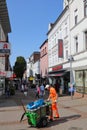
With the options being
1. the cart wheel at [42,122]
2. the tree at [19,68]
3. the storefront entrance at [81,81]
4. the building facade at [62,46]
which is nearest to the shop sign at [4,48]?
the cart wheel at [42,122]

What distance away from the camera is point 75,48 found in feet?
127

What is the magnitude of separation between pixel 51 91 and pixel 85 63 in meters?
17.2

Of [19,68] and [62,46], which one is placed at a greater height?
[19,68]

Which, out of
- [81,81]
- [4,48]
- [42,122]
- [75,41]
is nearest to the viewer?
[42,122]

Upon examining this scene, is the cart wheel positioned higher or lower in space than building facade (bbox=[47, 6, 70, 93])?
lower

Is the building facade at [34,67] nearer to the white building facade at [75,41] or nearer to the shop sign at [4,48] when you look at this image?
the white building facade at [75,41]

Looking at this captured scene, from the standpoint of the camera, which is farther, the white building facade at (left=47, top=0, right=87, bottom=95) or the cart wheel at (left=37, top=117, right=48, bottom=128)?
the white building facade at (left=47, top=0, right=87, bottom=95)

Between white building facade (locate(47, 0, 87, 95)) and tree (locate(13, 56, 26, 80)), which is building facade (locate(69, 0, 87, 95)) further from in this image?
tree (locate(13, 56, 26, 80))

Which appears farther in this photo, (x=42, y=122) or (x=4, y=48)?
(x=4, y=48)

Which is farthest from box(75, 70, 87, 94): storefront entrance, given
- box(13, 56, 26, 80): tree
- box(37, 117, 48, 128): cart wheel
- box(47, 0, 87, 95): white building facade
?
box(13, 56, 26, 80): tree

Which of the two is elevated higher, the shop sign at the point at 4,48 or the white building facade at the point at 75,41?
the white building facade at the point at 75,41

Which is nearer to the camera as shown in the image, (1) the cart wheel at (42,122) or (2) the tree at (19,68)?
(1) the cart wheel at (42,122)

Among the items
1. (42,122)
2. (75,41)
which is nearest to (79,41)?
(75,41)

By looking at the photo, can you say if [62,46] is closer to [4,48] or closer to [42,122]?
[4,48]
